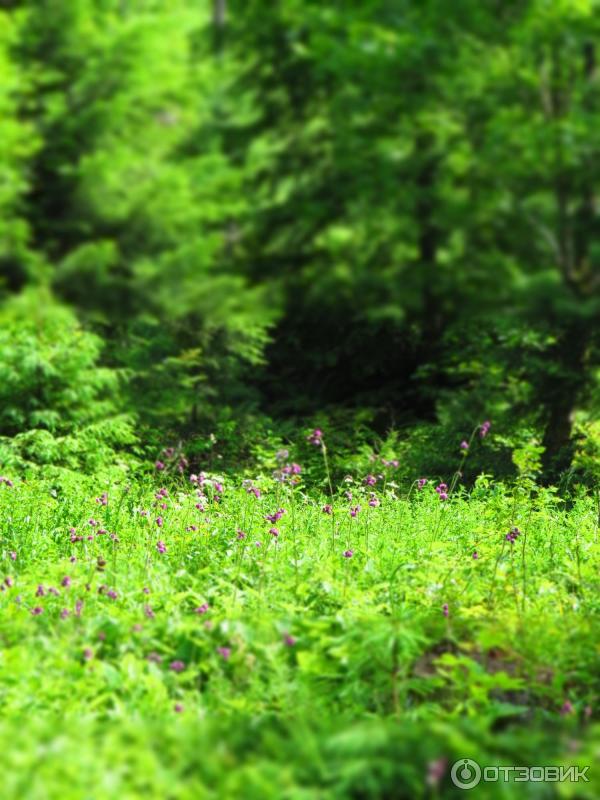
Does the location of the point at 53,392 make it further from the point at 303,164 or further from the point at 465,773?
the point at 465,773

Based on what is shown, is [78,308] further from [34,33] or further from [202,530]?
[202,530]

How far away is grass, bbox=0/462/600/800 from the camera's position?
182 centimetres

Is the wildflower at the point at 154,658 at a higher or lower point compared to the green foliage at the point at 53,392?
lower

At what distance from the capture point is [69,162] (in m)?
2.68

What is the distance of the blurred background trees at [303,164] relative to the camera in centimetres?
265

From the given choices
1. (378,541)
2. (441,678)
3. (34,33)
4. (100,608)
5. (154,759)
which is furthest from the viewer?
(378,541)

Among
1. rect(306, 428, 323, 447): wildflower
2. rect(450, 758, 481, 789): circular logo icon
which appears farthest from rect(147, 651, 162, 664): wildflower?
rect(450, 758, 481, 789): circular logo icon

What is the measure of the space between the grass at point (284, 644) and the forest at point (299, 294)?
1 cm

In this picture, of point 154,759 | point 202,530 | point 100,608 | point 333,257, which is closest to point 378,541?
point 202,530

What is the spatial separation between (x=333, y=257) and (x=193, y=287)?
45 centimetres

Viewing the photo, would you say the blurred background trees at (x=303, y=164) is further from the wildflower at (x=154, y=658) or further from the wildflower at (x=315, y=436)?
the wildflower at (x=154, y=658)

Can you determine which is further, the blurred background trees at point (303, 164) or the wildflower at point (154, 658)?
the wildflower at point (154, 658)

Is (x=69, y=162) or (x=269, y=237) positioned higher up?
(x=69, y=162)

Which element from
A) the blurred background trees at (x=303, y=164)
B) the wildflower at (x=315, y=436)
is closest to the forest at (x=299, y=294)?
the blurred background trees at (x=303, y=164)
